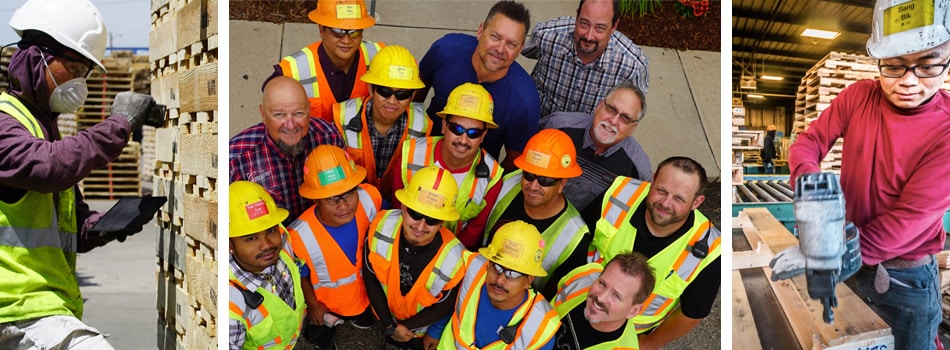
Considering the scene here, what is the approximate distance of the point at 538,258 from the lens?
385 cm

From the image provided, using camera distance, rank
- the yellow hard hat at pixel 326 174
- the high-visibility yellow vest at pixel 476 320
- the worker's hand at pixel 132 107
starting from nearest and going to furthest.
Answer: the worker's hand at pixel 132 107 < the yellow hard hat at pixel 326 174 < the high-visibility yellow vest at pixel 476 320

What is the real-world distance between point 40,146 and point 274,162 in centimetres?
125

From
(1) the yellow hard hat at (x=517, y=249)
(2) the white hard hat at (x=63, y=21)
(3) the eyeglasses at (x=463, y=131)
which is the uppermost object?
(2) the white hard hat at (x=63, y=21)

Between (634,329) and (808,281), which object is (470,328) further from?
(808,281)

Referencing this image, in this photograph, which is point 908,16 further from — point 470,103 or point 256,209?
point 256,209

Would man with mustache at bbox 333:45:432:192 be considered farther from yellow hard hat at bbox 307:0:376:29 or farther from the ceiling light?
the ceiling light

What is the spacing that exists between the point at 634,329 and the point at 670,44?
1.73 metres

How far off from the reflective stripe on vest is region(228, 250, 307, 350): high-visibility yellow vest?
43cm

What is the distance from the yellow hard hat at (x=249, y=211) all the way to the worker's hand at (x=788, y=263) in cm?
264

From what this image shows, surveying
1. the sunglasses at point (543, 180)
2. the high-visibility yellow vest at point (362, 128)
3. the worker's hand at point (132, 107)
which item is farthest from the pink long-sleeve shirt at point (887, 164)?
the worker's hand at point (132, 107)

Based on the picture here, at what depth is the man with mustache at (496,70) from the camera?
4.00 meters

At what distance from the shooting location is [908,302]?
3.88 metres

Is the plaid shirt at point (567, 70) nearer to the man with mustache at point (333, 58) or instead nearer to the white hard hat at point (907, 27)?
the man with mustache at point (333, 58)

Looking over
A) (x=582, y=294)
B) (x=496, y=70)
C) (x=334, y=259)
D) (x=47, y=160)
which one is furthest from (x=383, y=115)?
(x=47, y=160)
